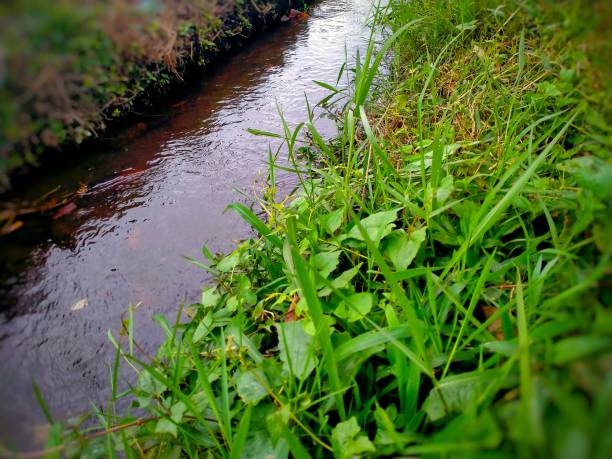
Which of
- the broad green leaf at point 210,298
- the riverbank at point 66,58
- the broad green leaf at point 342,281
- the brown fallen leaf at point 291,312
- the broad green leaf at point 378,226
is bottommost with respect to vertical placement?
the brown fallen leaf at point 291,312

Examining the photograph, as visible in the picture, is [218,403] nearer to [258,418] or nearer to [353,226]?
[258,418]

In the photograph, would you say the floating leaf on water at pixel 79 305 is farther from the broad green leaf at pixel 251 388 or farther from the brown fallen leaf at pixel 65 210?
the broad green leaf at pixel 251 388

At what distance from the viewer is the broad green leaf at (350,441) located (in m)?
0.93

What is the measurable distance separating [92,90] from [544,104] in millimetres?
1844

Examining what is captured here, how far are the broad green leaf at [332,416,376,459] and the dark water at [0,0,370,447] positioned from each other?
655 millimetres

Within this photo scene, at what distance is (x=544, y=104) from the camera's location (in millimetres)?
1714

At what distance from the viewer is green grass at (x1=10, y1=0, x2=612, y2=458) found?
52cm

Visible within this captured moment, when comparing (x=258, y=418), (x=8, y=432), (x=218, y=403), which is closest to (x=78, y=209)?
(x=218, y=403)

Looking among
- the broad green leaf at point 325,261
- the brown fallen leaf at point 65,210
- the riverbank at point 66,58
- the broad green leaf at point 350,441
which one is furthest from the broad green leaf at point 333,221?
the brown fallen leaf at point 65,210

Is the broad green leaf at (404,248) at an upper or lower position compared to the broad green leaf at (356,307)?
upper

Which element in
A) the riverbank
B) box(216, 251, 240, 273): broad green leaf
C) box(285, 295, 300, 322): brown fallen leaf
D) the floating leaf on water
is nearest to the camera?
the riverbank

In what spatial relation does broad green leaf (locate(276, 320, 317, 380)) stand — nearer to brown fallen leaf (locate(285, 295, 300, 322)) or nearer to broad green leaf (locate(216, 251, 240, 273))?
brown fallen leaf (locate(285, 295, 300, 322))

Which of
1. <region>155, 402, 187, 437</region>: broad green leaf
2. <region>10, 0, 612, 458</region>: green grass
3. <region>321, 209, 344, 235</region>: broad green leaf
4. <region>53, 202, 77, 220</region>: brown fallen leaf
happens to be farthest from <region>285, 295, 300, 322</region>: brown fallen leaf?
<region>53, 202, 77, 220</region>: brown fallen leaf

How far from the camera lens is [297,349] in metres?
1.15
